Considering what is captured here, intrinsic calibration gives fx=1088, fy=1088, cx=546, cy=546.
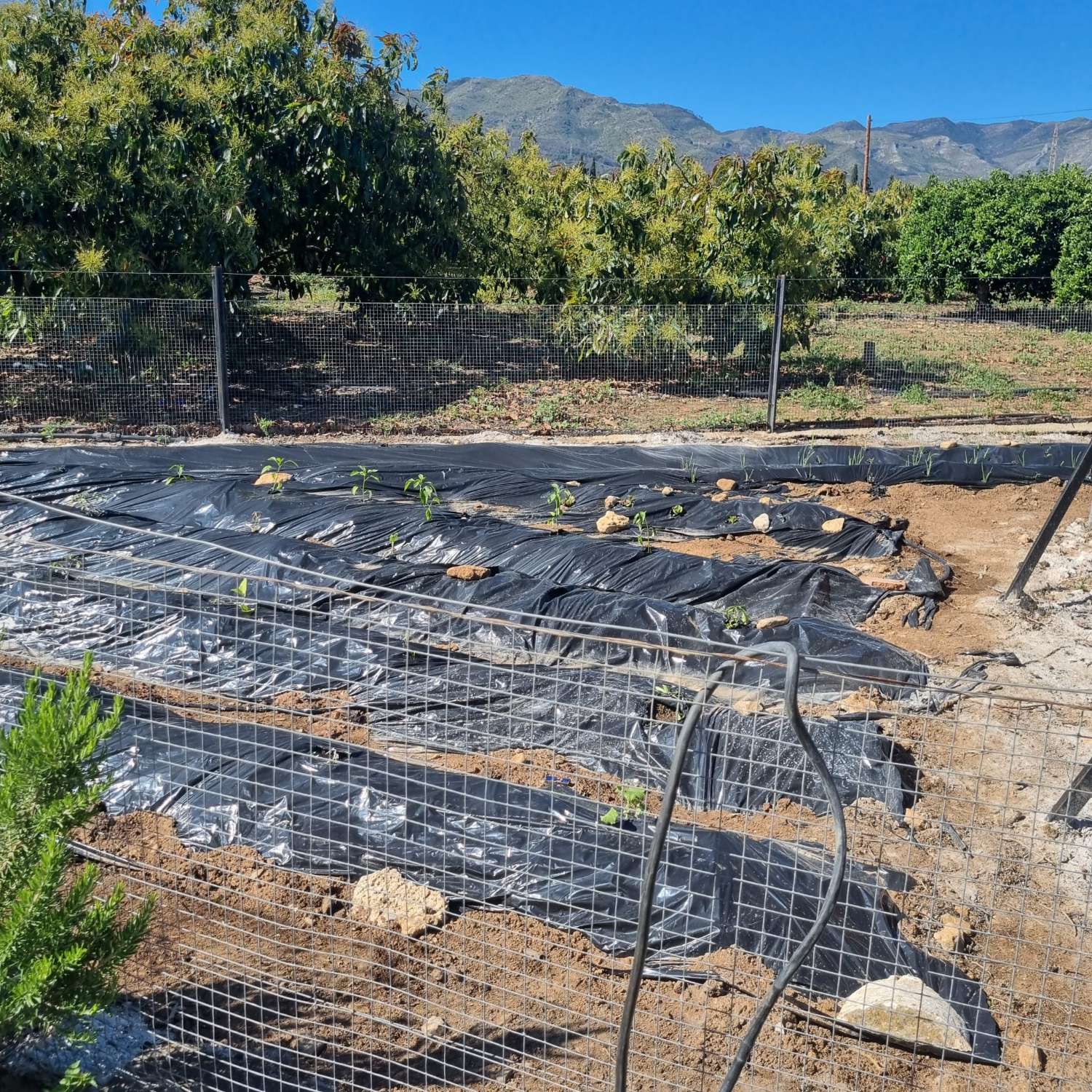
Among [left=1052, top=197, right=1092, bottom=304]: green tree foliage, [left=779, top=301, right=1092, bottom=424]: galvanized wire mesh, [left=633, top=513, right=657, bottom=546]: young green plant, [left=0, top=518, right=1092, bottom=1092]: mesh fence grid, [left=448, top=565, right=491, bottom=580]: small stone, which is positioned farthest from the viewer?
[left=1052, top=197, right=1092, bottom=304]: green tree foliage

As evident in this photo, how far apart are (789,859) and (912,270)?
20651mm

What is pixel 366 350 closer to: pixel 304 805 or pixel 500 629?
pixel 500 629

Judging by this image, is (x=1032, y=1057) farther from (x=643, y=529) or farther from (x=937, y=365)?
(x=937, y=365)

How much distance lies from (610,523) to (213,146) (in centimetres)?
732

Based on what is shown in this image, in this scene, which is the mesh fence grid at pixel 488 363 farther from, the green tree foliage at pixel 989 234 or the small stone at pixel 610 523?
the green tree foliage at pixel 989 234

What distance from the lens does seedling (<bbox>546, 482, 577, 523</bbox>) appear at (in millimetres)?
7855

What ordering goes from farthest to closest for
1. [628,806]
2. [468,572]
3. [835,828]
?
1. [468,572]
2. [628,806]
3. [835,828]

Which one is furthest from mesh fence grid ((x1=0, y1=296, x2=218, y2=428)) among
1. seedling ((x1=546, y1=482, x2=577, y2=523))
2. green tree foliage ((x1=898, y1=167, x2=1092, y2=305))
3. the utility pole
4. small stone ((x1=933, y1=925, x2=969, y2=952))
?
the utility pole

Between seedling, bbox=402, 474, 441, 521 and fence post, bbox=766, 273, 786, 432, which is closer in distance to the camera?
seedling, bbox=402, 474, 441, 521

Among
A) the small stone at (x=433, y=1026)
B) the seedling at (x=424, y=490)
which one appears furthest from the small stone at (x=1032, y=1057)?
the seedling at (x=424, y=490)

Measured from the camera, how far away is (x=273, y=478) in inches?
311

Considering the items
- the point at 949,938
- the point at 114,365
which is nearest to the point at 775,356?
the point at 114,365

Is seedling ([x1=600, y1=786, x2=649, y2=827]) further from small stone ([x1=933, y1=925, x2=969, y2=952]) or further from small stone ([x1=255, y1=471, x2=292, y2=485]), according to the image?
small stone ([x1=255, y1=471, x2=292, y2=485])

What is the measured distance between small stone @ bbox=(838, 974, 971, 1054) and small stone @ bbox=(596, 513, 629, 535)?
15.1 feet
